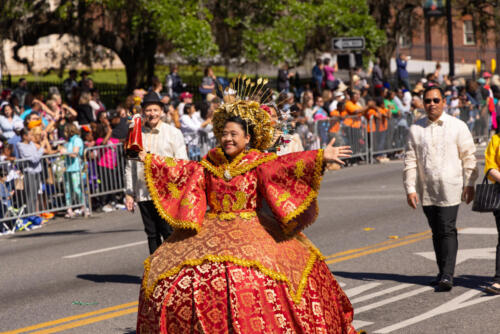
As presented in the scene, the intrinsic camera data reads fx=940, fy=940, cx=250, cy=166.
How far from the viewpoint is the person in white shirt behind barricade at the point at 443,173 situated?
28.0 feet

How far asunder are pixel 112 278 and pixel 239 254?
4.34m

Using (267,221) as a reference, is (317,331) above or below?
below

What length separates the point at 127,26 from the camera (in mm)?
25656

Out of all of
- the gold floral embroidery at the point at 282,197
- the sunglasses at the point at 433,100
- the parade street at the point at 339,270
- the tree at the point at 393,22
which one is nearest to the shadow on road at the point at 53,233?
the parade street at the point at 339,270

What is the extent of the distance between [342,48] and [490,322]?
53.5 ft

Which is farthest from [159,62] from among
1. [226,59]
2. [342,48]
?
[342,48]

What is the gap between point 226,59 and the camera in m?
28.6

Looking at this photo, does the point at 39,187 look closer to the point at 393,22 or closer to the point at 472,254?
the point at 472,254

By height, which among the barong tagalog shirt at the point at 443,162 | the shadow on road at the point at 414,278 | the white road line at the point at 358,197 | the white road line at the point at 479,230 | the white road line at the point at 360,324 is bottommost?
the white road line at the point at 358,197

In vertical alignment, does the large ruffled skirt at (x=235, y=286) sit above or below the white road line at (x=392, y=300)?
above

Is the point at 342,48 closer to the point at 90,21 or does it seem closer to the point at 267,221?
the point at 90,21

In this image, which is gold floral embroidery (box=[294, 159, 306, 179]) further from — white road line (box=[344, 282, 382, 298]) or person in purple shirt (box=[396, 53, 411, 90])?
person in purple shirt (box=[396, 53, 411, 90])

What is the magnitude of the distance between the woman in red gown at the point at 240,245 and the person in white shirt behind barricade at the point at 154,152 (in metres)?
2.53

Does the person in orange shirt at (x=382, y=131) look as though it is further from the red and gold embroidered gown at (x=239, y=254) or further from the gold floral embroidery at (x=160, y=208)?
the gold floral embroidery at (x=160, y=208)
